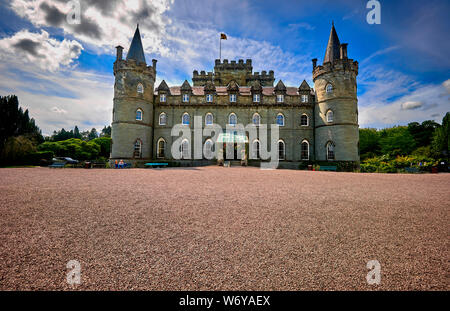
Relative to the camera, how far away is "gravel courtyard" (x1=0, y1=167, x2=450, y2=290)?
2.82 metres

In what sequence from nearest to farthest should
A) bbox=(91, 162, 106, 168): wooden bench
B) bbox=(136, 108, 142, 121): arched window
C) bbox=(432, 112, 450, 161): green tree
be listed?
bbox=(91, 162, 106, 168): wooden bench → bbox=(136, 108, 142, 121): arched window → bbox=(432, 112, 450, 161): green tree

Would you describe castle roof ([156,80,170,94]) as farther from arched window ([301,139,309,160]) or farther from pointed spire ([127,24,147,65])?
arched window ([301,139,309,160])

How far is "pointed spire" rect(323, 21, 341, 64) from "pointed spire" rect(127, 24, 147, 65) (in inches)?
986

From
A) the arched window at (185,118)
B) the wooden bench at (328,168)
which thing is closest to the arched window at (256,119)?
the arched window at (185,118)

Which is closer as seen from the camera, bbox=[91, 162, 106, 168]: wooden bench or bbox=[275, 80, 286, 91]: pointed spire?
bbox=[91, 162, 106, 168]: wooden bench

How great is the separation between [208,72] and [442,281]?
3846cm

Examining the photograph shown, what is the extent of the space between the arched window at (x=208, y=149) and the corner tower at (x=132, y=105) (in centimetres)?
806

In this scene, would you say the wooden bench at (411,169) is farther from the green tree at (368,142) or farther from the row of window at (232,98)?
the green tree at (368,142)

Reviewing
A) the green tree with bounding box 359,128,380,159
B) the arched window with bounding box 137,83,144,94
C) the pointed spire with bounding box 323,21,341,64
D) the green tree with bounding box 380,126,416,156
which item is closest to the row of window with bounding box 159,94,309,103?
the arched window with bounding box 137,83,144,94

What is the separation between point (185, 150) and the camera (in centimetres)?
2725

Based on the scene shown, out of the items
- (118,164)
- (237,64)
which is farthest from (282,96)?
(118,164)

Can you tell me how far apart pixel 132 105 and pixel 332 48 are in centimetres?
→ 2794

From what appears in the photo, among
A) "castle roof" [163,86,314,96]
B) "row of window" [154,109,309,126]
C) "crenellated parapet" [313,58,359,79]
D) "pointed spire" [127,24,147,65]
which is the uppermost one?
"pointed spire" [127,24,147,65]
